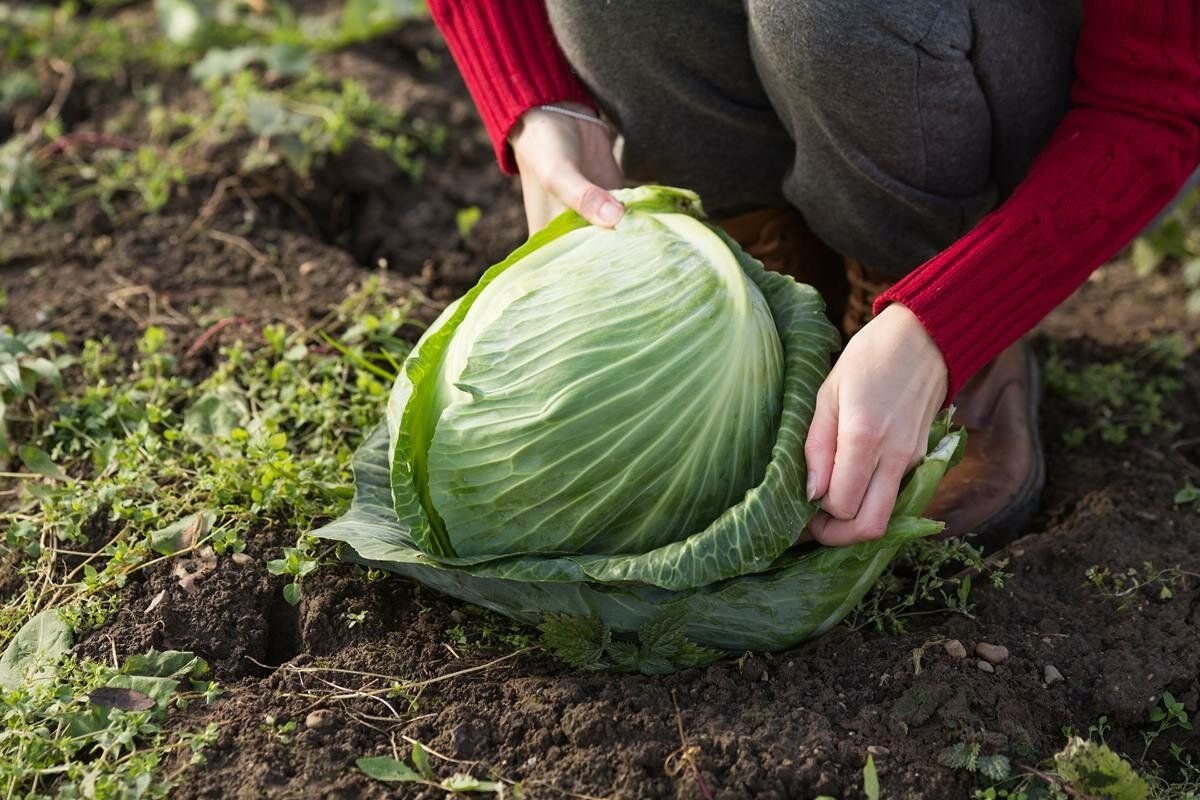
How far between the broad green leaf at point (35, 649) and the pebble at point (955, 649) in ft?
5.91

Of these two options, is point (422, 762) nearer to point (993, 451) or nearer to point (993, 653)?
point (993, 653)

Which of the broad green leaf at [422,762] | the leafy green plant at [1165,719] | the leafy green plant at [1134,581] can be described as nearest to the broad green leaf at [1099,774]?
the leafy green plant at [1165,719]

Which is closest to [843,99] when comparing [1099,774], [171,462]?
[1099,774]

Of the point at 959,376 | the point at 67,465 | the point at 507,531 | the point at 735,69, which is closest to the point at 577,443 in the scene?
the point at 507,531

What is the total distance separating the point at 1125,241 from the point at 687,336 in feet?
3.54

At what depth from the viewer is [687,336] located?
2.34m

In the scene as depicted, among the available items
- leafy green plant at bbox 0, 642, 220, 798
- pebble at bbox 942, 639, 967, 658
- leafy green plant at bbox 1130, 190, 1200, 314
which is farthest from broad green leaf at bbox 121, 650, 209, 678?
leafy green plant at bbox 1130, 190, 1200, 314

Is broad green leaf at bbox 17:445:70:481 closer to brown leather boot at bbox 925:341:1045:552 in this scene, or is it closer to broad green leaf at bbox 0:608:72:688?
broad green leaf at bbox 0:608:72:688

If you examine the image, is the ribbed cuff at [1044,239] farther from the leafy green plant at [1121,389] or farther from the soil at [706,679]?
the leafy green plant at [1121,389]

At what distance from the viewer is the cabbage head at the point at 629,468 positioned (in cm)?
231

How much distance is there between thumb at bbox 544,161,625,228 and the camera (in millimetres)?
2596

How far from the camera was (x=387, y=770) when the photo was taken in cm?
222

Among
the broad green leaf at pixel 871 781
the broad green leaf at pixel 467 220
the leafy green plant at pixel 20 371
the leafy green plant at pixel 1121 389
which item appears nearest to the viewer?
the broad green leaf at pixel 871 781

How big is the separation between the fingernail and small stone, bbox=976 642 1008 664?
3.84 ft
